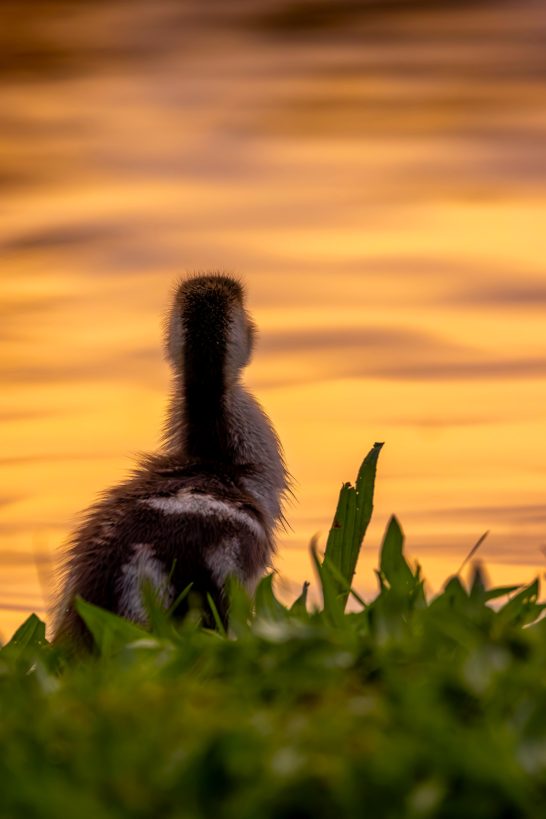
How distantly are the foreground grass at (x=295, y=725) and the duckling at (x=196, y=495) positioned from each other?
2.00 meters

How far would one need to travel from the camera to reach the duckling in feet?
19.5

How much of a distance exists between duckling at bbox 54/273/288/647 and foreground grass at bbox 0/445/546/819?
6.57 ft

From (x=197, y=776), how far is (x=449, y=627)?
906mm

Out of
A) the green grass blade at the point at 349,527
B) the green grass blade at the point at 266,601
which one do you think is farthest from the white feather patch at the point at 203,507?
the green grass blade at the point at 266,601

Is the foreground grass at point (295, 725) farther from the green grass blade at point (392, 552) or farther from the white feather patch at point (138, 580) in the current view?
the white feather patch at point (138, 580)

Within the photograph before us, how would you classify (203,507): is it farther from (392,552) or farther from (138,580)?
(392,552)

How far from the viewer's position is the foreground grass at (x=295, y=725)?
208cm

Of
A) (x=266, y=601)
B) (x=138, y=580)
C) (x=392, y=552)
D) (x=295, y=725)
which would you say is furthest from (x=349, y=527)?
(x=295, y=725)

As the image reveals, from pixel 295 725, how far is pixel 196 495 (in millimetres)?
4031

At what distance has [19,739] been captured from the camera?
2389mm

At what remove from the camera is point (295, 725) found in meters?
2.28

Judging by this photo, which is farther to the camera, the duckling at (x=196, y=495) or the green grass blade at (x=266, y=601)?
the duckling at (x=196, y=495)

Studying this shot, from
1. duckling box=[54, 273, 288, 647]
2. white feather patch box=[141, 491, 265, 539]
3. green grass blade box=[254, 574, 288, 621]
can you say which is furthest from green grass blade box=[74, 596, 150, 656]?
white feather patch box=[141, 491, 265, 539]

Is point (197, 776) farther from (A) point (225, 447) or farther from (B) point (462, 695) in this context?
(A) point (225, 447)
